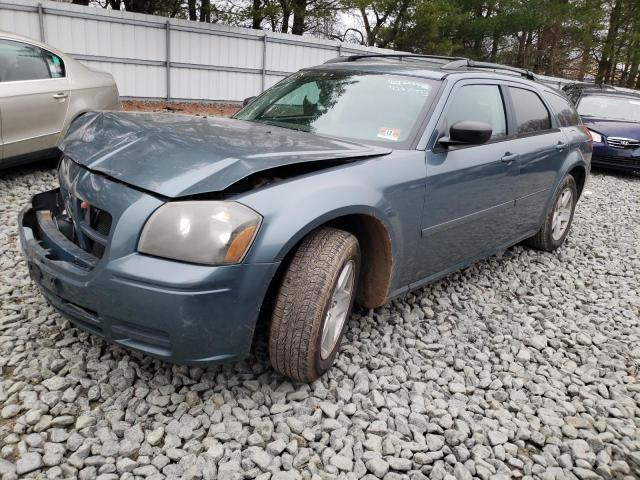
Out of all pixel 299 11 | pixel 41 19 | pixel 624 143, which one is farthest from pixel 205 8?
pixel 624 143

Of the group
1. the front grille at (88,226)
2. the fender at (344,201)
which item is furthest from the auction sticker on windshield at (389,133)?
the front grille at (88,226)

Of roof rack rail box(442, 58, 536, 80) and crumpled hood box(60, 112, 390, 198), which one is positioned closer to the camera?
crumpled hood box(60, 112, 390, 198)

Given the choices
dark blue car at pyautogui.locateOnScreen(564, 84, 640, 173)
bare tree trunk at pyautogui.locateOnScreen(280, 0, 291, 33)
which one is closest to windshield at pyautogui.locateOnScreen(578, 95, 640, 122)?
dark blue car at pyautogui.locateOnScreen(564, 84, 640, 173)

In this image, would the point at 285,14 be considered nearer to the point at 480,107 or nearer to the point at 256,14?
the point at 256,14

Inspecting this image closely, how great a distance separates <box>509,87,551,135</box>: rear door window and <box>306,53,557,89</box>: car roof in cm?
13

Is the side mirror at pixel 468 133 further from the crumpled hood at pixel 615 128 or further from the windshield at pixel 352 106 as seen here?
the crumpled hood at pixel 615 128

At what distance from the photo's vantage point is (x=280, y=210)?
7.18 ft

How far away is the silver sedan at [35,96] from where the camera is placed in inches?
193

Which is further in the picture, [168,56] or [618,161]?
[168,56]

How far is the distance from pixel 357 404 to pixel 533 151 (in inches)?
101

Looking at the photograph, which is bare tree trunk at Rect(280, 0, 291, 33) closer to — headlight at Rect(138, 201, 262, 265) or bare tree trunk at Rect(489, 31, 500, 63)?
bare tree trunk at Rect(489, 31, 500, 63)

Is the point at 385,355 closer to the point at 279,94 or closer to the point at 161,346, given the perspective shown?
the point at 161,346

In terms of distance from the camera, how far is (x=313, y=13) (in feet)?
56.7

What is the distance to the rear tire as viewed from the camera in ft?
15.6
